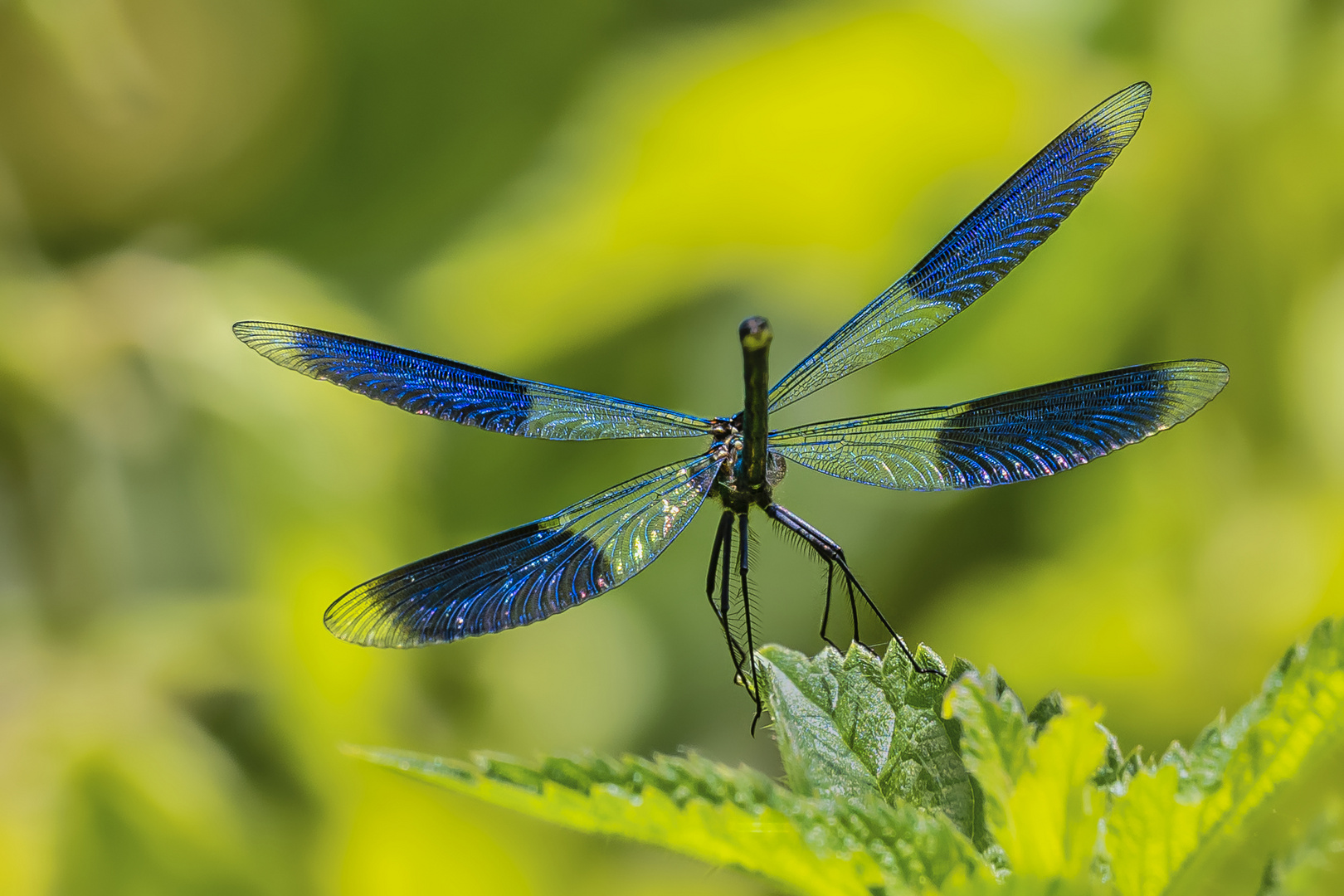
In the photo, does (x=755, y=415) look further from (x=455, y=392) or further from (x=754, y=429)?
(x=455, y=392)

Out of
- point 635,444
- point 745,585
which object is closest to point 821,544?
point 745,585

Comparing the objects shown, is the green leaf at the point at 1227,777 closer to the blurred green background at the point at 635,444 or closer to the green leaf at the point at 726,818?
the green leaf at the point at 726,818

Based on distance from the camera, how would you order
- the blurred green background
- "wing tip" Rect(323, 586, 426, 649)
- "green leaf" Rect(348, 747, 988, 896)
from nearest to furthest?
"green leaf" Rect(348, 747, 988, 896) < "wing tip" Rect(323, 586, 426, 649) < the blurred green background

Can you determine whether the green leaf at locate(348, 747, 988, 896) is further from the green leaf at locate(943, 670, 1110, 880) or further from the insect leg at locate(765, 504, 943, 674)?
the insect leg at locate(765, 504, 943, 674)

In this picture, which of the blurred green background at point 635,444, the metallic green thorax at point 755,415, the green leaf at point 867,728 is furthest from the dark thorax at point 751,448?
the blurred green background at point 635,444

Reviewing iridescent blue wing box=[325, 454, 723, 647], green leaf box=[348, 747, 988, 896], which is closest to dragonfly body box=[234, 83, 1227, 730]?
iridescent blue wing box=[325, 454, 723, 647]

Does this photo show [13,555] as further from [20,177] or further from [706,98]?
[706,98]

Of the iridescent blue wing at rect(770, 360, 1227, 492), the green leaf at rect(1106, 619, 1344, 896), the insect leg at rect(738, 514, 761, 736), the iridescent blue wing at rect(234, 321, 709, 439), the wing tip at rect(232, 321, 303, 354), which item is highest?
the wing tip at rect(232, 321, 303, 354)

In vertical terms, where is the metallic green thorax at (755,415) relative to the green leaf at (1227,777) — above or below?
above
